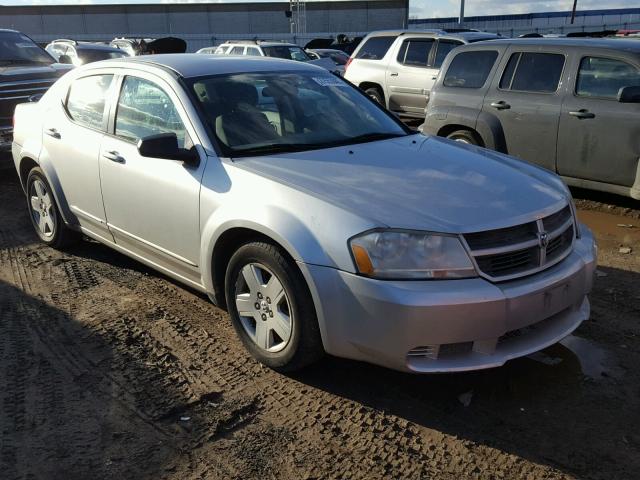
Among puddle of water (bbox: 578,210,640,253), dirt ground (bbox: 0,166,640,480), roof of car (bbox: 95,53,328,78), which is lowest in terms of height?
puddle of water (bbox: 578,210,640,253)

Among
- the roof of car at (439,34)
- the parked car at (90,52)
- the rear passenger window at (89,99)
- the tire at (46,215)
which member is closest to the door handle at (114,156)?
the rear passenger window at (89,99)

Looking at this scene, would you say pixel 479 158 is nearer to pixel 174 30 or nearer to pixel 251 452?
pixel 251 452

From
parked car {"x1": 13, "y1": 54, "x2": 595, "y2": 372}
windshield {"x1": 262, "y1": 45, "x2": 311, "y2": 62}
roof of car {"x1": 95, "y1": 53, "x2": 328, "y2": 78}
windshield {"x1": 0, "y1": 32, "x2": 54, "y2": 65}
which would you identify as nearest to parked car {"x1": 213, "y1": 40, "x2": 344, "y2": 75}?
windshield {"x1": 262, "y1": 45, "x2": 311, "y2": 62}

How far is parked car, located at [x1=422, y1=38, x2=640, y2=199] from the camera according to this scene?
6137 millimetres

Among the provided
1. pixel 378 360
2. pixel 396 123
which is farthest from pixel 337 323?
pixel 396 123

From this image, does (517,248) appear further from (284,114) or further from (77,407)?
(77,407)

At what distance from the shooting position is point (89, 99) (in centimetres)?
489

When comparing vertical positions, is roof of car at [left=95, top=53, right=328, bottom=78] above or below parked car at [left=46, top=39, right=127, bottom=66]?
above

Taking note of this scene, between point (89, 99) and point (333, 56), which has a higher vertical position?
point (89, 99)

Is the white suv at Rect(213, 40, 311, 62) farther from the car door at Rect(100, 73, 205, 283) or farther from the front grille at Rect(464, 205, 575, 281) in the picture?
the front grille at Rect(464, 205, 575, 281)

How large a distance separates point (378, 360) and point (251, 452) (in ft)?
2.41

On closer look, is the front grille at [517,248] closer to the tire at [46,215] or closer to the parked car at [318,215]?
the parked car at [318,215]

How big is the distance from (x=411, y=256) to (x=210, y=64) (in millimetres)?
2278

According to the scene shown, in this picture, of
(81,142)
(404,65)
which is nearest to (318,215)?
(81,142)
